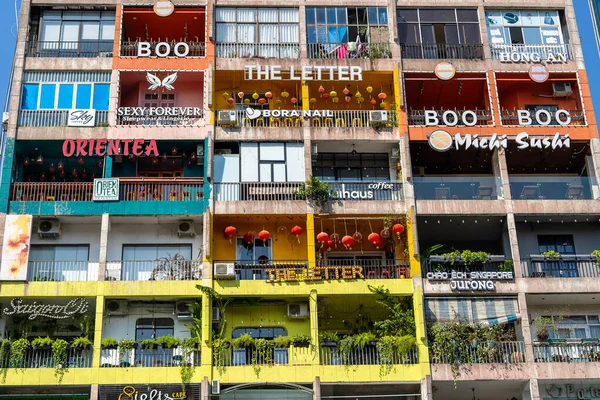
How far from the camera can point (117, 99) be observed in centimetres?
3925

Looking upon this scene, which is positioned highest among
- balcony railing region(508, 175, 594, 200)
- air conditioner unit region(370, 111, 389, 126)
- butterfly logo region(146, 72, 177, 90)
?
butterfly logo region(146, 72, 177, 90)

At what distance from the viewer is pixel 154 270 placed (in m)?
36.8

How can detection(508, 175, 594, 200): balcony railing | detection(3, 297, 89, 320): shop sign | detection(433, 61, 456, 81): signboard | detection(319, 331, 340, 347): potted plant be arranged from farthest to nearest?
detection(433, 61, 456, 81): signboard, detection(508, 175, 594, 200): balcony railing, detection(3, 297, 89, 320): shop sign, detection(319, 331, 340, 347): potted plant

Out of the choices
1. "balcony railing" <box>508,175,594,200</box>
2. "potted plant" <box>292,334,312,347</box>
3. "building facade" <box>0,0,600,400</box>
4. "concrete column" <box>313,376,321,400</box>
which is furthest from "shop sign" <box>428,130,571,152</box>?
"concrete column" <box>313,376,321,400</box>

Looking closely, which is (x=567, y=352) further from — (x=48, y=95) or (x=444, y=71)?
(x=48, y=95)

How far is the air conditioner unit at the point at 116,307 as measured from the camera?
1447 inches

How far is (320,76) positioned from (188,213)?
875 cm

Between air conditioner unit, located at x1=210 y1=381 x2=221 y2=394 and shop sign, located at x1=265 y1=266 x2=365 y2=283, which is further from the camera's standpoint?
shop sign, located at x1=265 y1=266 x2=365 y2=283

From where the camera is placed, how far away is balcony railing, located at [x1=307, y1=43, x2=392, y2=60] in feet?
134

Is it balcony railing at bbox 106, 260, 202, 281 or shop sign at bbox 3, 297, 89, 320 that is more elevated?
balcony railing at bbox 106, 260, 202, 281

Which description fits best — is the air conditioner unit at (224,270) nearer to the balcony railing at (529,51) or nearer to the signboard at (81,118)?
the signboard at (81,118)

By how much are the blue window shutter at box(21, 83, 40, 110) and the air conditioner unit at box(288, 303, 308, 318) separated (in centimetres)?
1427

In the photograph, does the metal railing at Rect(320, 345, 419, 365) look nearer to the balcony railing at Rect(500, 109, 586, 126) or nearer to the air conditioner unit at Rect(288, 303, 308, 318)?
the air conditioner unit at Rect(288, 303, 308, 318)

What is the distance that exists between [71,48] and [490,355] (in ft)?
75.2
